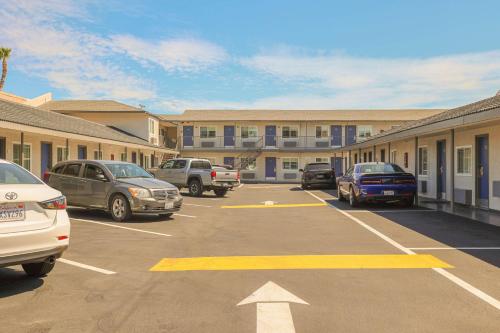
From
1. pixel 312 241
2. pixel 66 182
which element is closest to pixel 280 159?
pixel 66 182

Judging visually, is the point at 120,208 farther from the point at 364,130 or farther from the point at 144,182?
the point at 364,130

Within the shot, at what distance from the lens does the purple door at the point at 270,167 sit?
161 feet

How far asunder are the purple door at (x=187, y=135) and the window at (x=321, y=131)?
13.5 meters

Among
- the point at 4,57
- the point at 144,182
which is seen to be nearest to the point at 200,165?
the point at 144,182

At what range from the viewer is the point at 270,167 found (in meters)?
49.2

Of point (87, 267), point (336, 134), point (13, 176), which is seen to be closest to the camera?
point (13, 176)

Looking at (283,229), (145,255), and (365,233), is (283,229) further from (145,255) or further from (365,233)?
(145,255)

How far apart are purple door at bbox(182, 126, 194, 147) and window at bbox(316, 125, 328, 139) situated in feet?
44.2

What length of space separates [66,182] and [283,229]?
648 centimetres

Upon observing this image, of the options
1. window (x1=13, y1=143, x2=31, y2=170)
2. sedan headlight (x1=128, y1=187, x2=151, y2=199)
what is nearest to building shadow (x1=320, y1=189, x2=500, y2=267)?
sedan headlight (x1=128, y1=187, x2=151, y2=199)

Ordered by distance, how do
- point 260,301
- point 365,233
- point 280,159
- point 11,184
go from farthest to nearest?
point 280,159 < point 365,233 < point 11,184 < point 260,301

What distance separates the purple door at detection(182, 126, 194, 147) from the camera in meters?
49.6

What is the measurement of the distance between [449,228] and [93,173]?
30.4 feet

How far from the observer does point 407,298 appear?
5117mm
